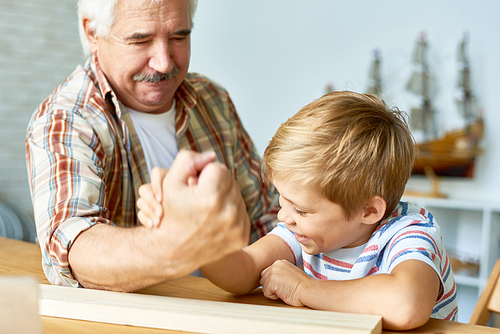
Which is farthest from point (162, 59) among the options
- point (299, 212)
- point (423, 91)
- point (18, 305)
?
point (423, 91)

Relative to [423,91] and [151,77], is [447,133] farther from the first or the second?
[151,77]

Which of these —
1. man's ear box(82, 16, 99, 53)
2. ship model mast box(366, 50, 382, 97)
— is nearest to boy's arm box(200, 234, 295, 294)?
man's ear box(82, 16, 99, 53)

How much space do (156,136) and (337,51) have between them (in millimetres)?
2564

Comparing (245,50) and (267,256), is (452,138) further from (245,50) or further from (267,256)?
(267,256)

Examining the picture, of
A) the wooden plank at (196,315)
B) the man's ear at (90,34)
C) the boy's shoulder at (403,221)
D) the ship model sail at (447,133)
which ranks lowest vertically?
the ship model sail at (447,133)

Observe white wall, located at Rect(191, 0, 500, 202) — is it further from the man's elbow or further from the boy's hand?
the man's elbow

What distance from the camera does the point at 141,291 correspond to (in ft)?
2.71

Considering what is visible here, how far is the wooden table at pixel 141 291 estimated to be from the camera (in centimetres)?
67

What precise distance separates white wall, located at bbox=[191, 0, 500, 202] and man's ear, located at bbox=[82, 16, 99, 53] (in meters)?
2.40

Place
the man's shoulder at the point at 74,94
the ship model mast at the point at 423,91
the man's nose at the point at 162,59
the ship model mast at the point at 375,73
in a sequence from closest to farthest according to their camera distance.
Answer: the man's shoulder at the point at 74,94
the man's nose at the point at 162,59
the ship model mast at the point at 423,91
the ship model mast at the point at 375,73

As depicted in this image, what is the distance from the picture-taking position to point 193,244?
651 mm

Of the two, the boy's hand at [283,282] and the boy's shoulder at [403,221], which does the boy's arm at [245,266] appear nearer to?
the boy's hand at [283,282]

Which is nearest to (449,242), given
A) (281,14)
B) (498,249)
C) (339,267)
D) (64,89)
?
(498,249)

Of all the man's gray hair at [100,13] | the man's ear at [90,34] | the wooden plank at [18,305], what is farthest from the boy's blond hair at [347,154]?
the man's ear at [90,34]
